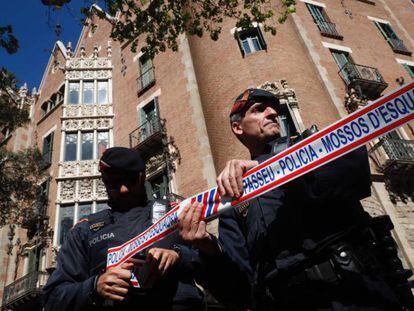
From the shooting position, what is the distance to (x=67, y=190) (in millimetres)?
17875

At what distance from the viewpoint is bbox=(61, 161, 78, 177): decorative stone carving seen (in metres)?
18.2

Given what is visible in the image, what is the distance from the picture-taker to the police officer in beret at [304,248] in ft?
5.82

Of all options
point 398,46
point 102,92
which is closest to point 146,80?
point 102,92

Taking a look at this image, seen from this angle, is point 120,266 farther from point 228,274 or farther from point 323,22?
point 323,22

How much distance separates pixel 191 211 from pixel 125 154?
1037mm

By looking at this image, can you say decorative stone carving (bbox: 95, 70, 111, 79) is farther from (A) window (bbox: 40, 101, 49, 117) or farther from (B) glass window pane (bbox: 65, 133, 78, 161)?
(A) window (bbox: 40, 101, 49, 117)

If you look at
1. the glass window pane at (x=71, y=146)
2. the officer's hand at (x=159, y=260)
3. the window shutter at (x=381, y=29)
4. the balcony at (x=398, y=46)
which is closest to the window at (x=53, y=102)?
the glass window pane at (x=71, y=146)

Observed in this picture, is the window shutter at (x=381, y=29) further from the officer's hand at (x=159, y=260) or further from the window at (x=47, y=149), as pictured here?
the officer's hand at (x=159, y=260)

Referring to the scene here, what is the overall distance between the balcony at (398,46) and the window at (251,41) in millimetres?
8140

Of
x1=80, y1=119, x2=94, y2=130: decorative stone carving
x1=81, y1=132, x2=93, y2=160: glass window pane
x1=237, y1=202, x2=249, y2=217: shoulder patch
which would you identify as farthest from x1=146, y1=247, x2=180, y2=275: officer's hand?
x1=80, y1=119, x2=94, y2=130: decorative stone carving

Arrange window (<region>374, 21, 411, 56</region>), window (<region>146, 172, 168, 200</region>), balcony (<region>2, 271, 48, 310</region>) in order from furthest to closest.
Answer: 1. window (<region>374, 21, 411, 56</region>)
2. balcony (<region>2, 271, 48, 310</region>)
3. window (<region>146, 172, 168, 200</region>)

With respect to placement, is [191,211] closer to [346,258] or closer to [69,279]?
[346,258]

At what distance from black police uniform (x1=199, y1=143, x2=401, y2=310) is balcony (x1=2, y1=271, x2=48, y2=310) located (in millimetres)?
16546

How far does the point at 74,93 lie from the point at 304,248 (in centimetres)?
2163
